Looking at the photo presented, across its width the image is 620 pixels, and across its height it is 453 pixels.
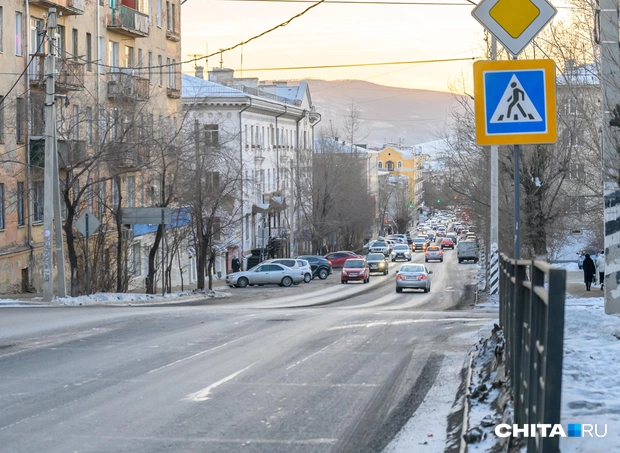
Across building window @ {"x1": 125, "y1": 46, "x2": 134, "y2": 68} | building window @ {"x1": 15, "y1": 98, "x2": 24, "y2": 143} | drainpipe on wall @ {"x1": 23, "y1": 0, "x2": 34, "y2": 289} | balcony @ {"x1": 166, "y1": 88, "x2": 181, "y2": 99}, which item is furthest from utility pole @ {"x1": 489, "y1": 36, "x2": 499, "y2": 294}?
balcony @ {"x1": 166, "y1": 88, "x2": 181, "y2": 99}

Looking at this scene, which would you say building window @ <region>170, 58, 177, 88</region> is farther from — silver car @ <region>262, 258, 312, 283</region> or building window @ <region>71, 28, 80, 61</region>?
building window @ <region>71, 28, 80, 61</region>

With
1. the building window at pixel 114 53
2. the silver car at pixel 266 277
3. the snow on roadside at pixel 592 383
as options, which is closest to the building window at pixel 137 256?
the silver car at pixel 266 277

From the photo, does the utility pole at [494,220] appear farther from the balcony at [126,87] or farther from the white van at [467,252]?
the white van at [467,252]

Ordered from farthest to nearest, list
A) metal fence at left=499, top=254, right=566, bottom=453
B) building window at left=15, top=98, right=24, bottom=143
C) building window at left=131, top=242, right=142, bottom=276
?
1. building window at left=131, top=242, right=142, bottom=276
2. building window at left=15, top=98, right=24, bottom=143
3. metal fence at left=499, top=254, right=566, bottom=453

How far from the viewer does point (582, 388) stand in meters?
7.24

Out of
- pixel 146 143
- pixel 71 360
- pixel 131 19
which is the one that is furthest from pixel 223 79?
pixel 71 360

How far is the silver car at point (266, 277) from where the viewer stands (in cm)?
5209

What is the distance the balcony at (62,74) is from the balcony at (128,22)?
6190 mm

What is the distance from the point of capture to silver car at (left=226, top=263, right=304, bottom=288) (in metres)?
52.1

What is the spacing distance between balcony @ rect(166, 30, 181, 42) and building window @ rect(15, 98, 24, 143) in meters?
21.6

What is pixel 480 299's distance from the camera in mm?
36844

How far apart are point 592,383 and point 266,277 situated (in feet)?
148

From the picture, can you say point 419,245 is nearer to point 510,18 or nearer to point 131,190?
point 131,190

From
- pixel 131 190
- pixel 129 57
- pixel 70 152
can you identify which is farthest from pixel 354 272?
pixel 70 152
